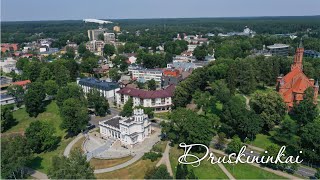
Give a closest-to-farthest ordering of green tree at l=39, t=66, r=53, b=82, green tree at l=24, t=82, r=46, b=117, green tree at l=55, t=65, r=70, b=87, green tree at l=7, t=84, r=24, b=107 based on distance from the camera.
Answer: green tree at l=24, t=82, r=46, b=117 → green tree at l=7, t=84, r=24, b=107 → green tree at l=55, t=65, r=70, b=87 → green tree at l=39, t=66, r=53, b=82

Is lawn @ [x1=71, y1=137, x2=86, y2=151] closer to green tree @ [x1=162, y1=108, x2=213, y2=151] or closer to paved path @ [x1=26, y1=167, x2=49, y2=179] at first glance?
paved path @ [x1=26, y1=167, x2=49, y2=179]

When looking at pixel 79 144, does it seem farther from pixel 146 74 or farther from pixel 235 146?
pixel 146 74

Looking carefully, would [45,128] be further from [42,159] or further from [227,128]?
[227,128]

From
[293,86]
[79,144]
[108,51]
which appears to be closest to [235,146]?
[293,86]

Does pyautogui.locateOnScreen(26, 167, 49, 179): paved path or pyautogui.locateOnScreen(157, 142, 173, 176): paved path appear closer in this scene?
pyautogui.locateOnScreen(26, 167, 49, 179): paved path

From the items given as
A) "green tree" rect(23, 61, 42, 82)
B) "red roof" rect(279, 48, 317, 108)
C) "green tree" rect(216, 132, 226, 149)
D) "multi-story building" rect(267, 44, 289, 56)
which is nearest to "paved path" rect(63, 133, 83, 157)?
"green tree" rect(216, 132, 226, 149)
